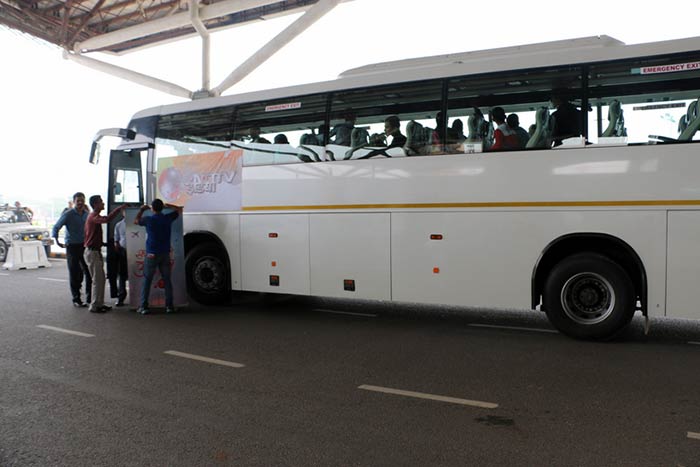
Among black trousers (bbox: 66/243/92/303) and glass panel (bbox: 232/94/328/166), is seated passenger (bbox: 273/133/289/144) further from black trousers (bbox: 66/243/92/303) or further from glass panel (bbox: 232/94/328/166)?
black trousers (bbox: 66/243/92/303)

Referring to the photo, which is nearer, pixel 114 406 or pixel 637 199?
pixel 114 406

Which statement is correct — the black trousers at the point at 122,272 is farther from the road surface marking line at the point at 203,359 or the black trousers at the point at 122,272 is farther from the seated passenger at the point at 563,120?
the seated passenger at the point at 563,120

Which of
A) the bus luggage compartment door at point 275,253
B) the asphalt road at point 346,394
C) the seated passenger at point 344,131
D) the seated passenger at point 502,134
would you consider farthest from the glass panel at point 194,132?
the seated passenger at point 502,134

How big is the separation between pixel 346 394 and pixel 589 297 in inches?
144

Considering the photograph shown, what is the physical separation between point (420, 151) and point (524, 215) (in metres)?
1.70

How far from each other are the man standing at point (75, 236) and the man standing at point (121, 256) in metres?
0.58

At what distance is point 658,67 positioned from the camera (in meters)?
6.54

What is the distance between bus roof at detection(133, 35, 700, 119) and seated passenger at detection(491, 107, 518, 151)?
0.58 meters

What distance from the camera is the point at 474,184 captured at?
7523mm

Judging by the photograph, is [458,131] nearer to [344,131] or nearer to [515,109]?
[515,109]

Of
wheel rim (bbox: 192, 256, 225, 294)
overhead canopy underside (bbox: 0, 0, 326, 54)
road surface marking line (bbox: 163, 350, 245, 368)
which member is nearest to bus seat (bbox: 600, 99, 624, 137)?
road surface marking line (bbox: 163, 350, 245, 368)

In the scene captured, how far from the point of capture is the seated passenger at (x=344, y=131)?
333 inches

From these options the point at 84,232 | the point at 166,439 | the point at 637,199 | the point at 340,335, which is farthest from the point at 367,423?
the point at 84,232

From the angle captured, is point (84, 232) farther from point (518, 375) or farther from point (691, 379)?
point (691, 379)
